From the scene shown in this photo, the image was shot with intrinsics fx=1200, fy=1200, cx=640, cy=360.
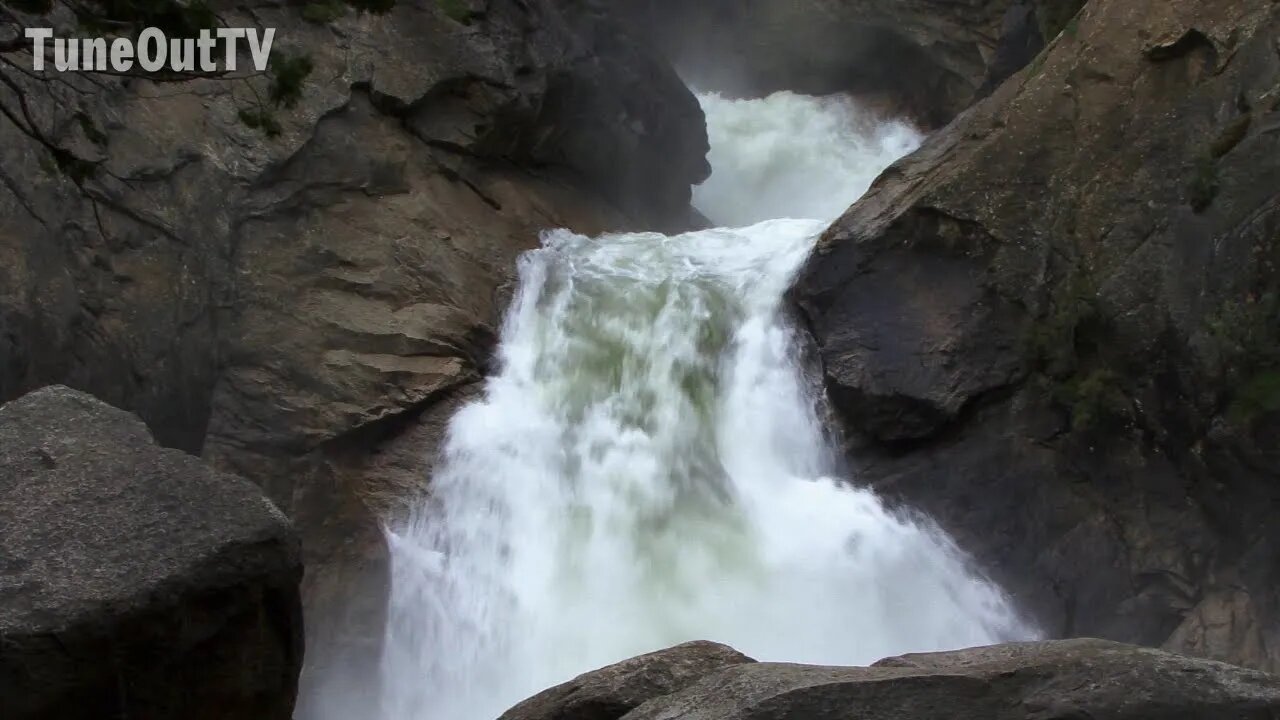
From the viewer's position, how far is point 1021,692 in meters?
5.57

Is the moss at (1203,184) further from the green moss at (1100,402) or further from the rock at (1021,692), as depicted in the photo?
the rock at (1021,692)

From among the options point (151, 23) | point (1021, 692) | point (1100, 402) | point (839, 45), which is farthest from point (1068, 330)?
point (839, 45)

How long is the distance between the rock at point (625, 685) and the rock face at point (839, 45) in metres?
15.7

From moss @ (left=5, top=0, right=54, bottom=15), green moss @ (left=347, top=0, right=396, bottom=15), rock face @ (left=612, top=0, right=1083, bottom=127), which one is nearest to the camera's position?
moss @ (left=5, top=0, right=54, bottom=15)

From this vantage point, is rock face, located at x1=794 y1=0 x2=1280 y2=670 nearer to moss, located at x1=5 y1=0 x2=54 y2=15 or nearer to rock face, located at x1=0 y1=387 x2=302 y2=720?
rock face, located at x1=0 y1=387 x2=302 y2=720

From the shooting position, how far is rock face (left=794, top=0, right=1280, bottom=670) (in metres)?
10.5

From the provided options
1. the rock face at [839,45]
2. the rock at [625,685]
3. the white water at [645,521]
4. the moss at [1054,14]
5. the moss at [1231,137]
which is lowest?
the rock at [625,685]

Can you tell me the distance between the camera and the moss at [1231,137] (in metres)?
10.9

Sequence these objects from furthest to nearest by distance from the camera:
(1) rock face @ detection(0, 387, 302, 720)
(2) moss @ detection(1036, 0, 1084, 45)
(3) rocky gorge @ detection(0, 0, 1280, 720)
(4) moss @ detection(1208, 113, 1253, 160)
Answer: (2) moss @ detection(1036, 0, 1084, 45)
(4) moss @ detection(1208, 113, 1253, 160)
(3) rocky gorge @ detection(0, 0, 1280, 720)
(1) rock face @ detection(0, 387, 302, 720)

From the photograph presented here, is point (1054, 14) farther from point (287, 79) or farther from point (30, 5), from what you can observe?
point (30, 5)

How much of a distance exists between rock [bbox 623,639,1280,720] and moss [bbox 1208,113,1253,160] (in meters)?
6.67

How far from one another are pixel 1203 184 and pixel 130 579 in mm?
9401

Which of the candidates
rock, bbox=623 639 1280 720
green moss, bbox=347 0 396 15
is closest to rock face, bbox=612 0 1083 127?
green moss, bbox=347 0 396 15

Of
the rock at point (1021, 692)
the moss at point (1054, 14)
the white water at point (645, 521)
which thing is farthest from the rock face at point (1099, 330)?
the rock at point (1021, 692)
